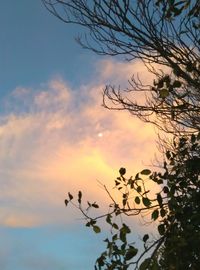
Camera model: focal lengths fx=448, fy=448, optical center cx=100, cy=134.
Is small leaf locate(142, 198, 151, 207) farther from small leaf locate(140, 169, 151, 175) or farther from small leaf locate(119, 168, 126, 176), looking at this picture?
small leaf locate(119, 168, 126, 176)

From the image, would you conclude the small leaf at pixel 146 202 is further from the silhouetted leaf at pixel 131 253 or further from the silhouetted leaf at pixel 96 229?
the silhouetted leaf at pixel 96 229

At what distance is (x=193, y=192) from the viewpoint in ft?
14.1

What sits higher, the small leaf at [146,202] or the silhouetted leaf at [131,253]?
the small leaf at [146,202]

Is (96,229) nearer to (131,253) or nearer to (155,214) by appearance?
(131,253)

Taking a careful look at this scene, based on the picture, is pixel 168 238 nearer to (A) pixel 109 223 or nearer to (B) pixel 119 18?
(A) pixel 109 223

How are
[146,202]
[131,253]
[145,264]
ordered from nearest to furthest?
[145,264] → [131,253] → [146,202]

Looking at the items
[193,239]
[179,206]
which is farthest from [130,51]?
[193,239]

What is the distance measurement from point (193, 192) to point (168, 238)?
19.8 inches

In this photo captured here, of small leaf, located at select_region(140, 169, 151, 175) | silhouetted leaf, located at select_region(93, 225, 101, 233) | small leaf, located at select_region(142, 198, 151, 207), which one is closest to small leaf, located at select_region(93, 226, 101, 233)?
silhouetted leaf, located at select_region(93, 225, 101, 233)

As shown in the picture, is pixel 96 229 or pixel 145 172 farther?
pixel 96 229

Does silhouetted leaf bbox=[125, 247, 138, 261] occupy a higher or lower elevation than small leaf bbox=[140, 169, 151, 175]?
lower

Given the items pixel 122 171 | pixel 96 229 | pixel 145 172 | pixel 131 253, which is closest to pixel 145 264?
pixel 131 253

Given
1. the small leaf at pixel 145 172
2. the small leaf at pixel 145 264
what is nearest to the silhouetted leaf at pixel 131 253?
the small leaf at pixel 145 264

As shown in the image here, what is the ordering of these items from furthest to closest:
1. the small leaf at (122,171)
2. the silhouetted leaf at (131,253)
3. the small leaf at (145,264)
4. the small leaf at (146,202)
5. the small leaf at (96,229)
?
1. the small leaf at (122,171)
2. the small leaf at (96,229)
3. the small leaf at (146,202)
4. the silhouetted leaf at (131,253)
5. the small leaf at (145,264)
